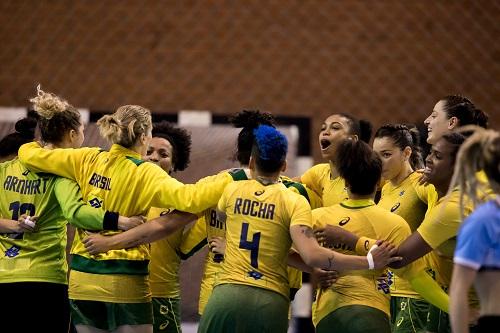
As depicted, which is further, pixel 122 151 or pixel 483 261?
pixel 122 151

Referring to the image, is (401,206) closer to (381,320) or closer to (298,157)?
(381,320)

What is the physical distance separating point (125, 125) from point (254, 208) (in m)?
0.79

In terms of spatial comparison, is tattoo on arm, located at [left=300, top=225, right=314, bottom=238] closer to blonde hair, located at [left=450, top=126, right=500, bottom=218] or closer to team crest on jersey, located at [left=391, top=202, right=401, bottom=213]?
blonde hair, located at [left=450, top=126, right=500, bottom=218]

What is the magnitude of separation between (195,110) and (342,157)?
11.7 feet

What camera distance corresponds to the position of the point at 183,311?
5930 millimetres

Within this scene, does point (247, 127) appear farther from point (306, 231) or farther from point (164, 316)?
point (164, 316)

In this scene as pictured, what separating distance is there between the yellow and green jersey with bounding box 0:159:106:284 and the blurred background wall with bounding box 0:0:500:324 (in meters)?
2.81

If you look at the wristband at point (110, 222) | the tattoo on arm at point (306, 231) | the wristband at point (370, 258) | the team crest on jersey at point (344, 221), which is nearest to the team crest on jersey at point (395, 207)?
the team crest on jersey at point (344, 221)

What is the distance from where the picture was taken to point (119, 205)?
3.85 meters

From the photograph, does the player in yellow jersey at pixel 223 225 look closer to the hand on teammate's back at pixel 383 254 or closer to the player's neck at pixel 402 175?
the player's neck at pixel 402 175

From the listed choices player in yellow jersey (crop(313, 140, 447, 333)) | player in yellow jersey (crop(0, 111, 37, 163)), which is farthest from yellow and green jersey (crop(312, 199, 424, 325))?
player in yellow jersey (crop(0, 111, 37, 163))

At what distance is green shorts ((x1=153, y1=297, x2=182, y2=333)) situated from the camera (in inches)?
176

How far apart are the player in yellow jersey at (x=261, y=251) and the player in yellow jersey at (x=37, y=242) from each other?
1.00m

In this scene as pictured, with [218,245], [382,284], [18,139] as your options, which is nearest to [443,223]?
[382,284]
